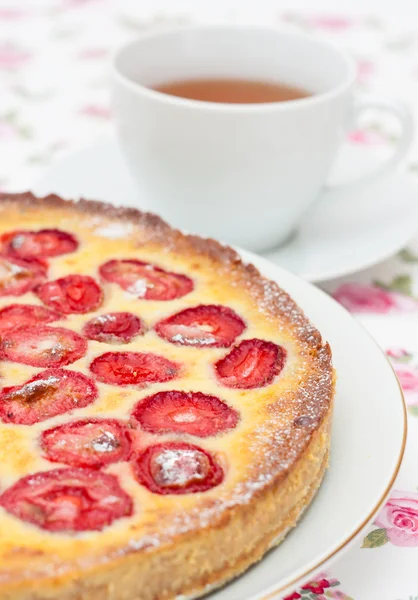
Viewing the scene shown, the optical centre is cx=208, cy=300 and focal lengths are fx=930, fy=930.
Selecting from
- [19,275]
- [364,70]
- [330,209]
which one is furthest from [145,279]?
[364,70]

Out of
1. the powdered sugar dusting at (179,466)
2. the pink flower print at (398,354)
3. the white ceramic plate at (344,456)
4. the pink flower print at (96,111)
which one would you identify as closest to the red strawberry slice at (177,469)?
the powdered sugar dusting at (179,466)

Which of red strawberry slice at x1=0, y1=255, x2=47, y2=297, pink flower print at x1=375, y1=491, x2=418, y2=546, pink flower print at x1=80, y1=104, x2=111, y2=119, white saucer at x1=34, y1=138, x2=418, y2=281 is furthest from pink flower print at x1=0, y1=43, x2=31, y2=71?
pink flower print at x1=375, y1=491, x2=418, y2=546

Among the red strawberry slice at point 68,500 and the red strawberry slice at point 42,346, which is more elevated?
the red strawberry slice at point 68,500

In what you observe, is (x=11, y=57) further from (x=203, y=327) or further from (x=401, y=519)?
(x=401, y=519)

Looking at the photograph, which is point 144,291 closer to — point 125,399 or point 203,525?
point 125,399

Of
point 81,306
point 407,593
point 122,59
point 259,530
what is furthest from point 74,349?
point 122,59

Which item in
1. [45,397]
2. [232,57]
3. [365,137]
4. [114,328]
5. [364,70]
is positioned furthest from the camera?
[364,70]

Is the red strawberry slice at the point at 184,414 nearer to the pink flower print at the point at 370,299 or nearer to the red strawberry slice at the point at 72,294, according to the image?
the red strawberry slice at the point at 72,294
